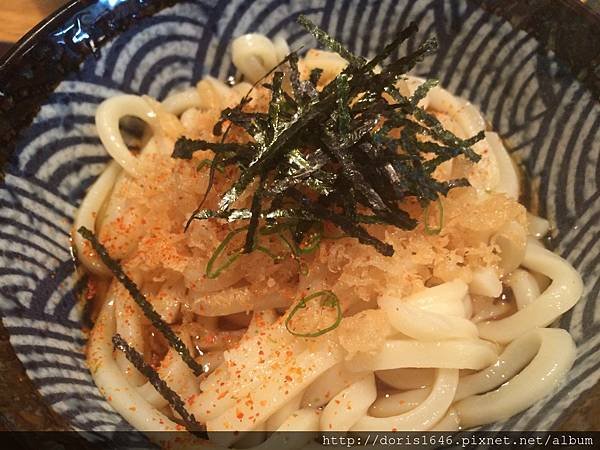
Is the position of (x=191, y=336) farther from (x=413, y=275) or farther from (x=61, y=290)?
(x=413, y=275)

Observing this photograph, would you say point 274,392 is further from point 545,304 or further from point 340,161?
point 545,304

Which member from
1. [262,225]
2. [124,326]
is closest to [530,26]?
[262,225]

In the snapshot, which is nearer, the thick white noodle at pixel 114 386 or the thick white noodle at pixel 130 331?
the thick white noodle at pixel 114 386

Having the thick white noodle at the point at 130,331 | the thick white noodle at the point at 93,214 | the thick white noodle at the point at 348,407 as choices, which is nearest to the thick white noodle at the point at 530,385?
the thick white noodle at the point at 348,407

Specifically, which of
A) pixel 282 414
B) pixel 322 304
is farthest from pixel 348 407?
pixel 322 304

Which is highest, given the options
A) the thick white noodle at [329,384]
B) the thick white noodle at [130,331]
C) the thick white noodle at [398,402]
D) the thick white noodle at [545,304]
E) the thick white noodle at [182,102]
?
the thick white noodle at [182,102]

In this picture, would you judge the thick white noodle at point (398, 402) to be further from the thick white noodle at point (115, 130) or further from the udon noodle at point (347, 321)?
the thick white noodle at point (115, 130)
